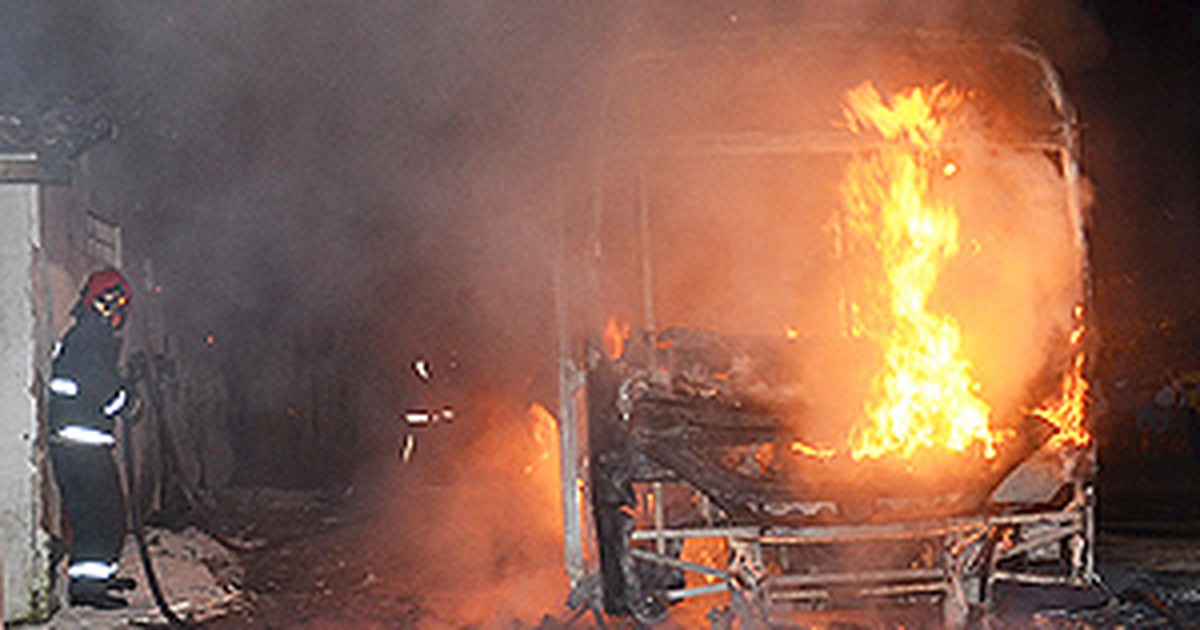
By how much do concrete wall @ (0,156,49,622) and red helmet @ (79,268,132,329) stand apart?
1.24 feet

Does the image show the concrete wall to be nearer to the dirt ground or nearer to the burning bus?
the dirt ground

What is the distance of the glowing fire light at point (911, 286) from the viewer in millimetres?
5434

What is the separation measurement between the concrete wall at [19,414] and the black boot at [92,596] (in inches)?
9.4

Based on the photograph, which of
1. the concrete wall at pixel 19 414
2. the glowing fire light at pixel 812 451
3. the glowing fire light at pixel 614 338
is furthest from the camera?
the concrete wall at pixel 19 414

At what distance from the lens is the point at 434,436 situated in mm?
16828

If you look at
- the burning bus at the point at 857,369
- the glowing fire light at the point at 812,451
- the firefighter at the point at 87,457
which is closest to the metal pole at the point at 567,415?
the burning bus at the point at 857,369

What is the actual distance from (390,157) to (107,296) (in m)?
5.55

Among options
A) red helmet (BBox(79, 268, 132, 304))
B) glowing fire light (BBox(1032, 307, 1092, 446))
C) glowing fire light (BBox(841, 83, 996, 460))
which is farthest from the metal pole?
red helmet (BBox(79, 268, 132, 304))

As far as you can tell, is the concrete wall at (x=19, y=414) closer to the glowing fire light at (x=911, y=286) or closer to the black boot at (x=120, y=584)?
the black boot at (x=120, y=584)

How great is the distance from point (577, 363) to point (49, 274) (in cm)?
351

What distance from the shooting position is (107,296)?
7250 mm

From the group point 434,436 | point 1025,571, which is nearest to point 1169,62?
point 434,436

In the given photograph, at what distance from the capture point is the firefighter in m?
6.96

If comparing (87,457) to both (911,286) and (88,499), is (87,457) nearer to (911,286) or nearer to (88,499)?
(88,499)
